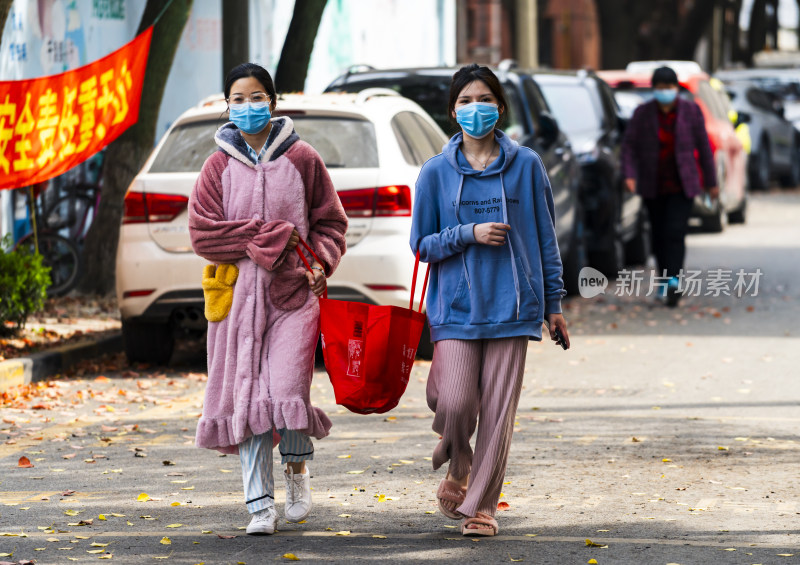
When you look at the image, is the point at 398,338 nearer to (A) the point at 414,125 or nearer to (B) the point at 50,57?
(A) the point at 414,125

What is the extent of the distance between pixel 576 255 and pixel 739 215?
8.86 m

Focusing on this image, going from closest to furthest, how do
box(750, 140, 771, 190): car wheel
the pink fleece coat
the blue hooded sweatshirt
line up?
A: the blue hooded sweatshirt → the pink fleece coat → box(750, 140, 771, 190): car wheel

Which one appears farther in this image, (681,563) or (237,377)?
(237,377)

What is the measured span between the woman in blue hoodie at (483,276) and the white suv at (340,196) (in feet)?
12.1

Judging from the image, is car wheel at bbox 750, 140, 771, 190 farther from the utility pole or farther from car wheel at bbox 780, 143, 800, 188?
the utility pole

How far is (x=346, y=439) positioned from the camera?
297 inches

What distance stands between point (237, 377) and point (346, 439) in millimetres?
2111

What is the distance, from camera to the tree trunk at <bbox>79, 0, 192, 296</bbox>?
41.4ft

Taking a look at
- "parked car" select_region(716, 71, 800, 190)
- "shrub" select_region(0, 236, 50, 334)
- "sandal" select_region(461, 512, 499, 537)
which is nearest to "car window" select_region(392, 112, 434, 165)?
"shrub" select_region(0, 236, 50, 334)

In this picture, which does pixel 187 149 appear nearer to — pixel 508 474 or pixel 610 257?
pixel 508 474

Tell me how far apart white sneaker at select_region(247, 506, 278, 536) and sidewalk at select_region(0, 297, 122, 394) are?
3.92 m

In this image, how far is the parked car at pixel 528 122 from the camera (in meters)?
12.6

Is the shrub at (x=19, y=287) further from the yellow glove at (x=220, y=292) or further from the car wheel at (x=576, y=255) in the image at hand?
the yellow glove at (x=220, y=292)

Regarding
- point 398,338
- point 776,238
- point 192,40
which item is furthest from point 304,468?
point 776,238
